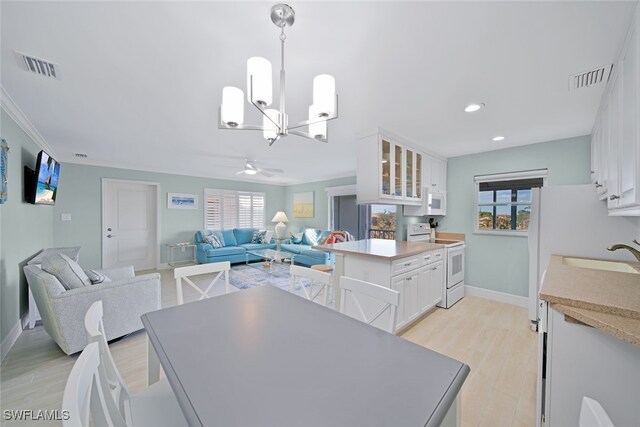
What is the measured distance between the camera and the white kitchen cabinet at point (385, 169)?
292cm

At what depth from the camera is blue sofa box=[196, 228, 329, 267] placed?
5523mm

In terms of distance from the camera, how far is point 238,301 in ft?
4.91

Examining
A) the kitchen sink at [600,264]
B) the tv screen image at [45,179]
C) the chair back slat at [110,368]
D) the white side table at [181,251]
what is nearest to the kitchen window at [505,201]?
the kitchen sink at [600,264]

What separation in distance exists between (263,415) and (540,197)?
325 cm

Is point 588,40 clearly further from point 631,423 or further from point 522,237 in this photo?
point 522,237

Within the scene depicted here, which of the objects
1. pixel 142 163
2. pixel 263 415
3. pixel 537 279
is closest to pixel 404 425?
pixel 263 415

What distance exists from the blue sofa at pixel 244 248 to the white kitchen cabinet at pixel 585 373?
4233mm

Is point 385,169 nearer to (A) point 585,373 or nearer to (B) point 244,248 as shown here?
(A) point 585,373

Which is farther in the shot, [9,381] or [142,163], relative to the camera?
[142,163]

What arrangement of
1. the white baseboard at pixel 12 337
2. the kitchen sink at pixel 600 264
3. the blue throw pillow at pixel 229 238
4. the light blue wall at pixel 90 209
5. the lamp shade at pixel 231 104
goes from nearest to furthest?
the lamp shade at pixel 231 104 < the kitchen sink at pixel 600 264 < the white baseboard at pixel 12 337 < the light blue wall at pixel 90 209 < the blue throw pillow at pixel 229 238

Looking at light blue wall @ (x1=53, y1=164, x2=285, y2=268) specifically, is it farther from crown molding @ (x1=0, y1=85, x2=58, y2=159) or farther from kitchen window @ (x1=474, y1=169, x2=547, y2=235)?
kitchen window @ (x1=474, y1=169, x2=547, y2=235)

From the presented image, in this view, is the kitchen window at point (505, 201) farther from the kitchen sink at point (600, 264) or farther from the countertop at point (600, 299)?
the countertop at point (600, 299)

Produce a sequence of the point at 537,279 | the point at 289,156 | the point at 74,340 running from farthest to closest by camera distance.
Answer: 1. the point at 289,156
2. the point at 537,279
3. the point at 74,340

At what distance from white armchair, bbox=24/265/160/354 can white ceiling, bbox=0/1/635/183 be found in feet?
5.70
